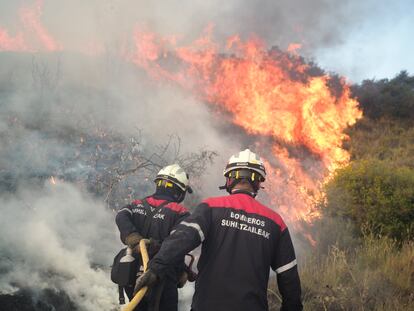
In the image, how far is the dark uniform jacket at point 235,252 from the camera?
2.75 m

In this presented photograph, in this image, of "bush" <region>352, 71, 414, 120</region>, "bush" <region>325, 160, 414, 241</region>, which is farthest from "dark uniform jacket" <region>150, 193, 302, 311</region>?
"bush" <region>352, 71, 414, 120</region>

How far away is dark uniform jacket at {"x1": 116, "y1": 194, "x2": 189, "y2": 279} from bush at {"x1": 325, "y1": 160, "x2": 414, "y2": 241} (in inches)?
223

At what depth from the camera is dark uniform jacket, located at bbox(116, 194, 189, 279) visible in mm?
4045

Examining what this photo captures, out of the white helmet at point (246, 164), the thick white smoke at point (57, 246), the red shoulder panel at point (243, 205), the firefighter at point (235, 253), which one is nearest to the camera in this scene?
the firefighter at point (235, 253)

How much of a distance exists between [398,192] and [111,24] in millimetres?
16294

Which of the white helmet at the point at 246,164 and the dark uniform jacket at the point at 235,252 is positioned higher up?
the white helmet at the point at 246,164

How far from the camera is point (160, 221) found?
4137mm

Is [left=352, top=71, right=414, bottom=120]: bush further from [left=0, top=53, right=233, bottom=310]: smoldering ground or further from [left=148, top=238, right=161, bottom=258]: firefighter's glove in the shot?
[left=148, top=238, right=161, bottom=258]: firefighter's glove

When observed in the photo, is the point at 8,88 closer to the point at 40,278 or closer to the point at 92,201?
the point at 92,201

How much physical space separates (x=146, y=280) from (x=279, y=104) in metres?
12.5

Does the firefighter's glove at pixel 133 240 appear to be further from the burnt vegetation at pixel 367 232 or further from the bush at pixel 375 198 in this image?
the bush at pixel 375 198

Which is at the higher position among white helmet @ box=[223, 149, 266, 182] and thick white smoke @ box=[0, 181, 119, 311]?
thick white smoke @ box=[0, 181, 119, 311]

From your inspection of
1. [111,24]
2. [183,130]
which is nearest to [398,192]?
[183,130]

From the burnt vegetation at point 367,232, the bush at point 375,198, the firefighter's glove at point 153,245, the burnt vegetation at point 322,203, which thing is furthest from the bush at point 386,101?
the firefighter's glove at point 153,245
